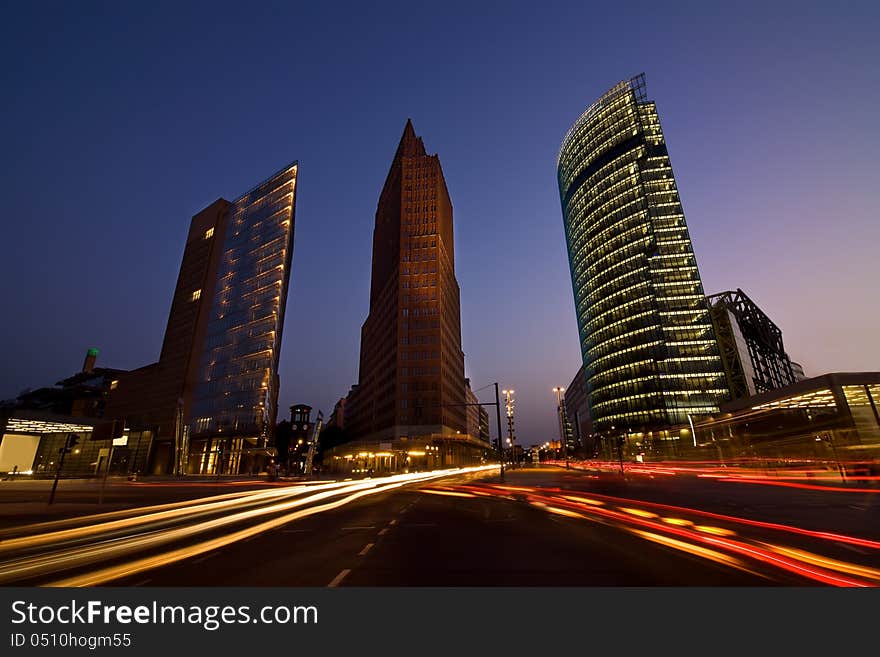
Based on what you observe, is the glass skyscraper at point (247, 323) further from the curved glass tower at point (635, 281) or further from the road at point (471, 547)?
the curved glass tower at point (635, 281)

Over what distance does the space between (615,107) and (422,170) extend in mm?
75715

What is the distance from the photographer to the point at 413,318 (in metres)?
95.8

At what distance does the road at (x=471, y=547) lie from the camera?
6.64 metres

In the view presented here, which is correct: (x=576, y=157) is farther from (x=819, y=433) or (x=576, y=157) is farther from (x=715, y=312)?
(x=819, y=433)

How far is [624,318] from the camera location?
117062 mm

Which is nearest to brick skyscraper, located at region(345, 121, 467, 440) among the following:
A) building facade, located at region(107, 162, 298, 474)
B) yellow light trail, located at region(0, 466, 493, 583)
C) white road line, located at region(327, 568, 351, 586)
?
building facade, located at region(107, 162, 298, 474)

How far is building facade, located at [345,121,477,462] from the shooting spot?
3514 inches

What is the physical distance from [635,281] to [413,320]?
213 ft

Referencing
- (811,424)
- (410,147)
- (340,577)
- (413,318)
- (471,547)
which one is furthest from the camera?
(410,147)

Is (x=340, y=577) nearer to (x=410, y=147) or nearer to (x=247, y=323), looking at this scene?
(x=247, y=323)

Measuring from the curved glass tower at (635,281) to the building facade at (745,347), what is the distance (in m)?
2.50

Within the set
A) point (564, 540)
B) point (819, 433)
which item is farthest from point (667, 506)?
point (819, 433)

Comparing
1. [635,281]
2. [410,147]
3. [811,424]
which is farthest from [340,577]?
[410,147]

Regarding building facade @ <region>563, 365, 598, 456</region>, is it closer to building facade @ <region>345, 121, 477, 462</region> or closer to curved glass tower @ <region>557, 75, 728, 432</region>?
curved glass tower @ <region>557, 75, 728, 432</region>
